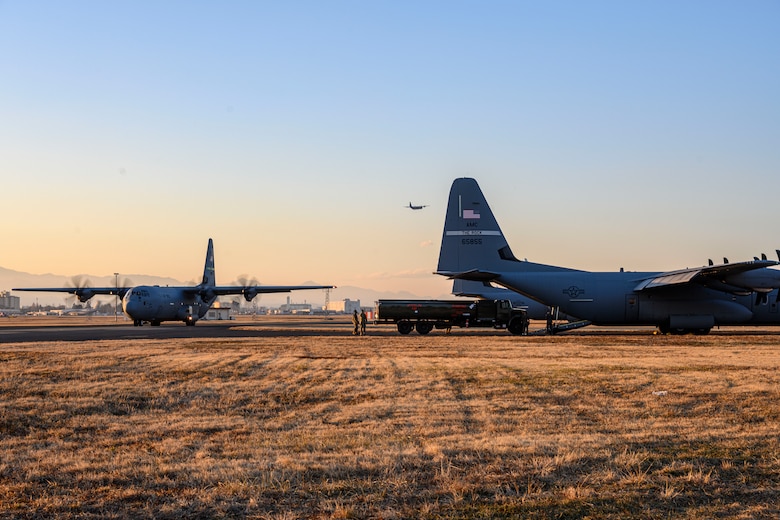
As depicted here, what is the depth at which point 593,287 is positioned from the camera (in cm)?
4353

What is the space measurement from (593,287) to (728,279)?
7405 millimetres

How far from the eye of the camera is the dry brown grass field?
727 cm

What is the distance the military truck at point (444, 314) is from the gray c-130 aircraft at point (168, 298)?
19.0 metres

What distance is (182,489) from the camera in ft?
25.6

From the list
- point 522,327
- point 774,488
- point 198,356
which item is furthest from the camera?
point 522,327

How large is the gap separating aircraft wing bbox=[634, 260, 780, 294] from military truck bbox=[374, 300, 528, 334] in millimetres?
9073

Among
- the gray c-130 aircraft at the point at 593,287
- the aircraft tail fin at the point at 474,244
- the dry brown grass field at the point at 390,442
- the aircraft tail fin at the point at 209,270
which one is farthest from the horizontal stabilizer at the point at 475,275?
the aircraft tail fin at the point at 209,270

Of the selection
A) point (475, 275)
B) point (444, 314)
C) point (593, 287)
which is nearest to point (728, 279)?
point (593, 287)

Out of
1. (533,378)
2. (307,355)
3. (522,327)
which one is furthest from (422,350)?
(522,327)

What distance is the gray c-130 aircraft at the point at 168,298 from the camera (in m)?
62.4

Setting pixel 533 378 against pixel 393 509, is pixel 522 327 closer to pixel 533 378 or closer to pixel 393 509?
pixel 533 378

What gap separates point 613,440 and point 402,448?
3127 millimetres

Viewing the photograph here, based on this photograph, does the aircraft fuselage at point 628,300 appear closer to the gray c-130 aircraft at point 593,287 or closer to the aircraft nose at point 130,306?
the gray c-130 aircraft at point 593,287

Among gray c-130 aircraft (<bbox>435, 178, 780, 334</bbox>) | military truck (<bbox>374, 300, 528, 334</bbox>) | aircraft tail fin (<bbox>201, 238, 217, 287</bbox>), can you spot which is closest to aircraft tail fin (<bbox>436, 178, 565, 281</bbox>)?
gray c-130 aircraft (<bbox>435, 178, 780, 334</bbox>)
